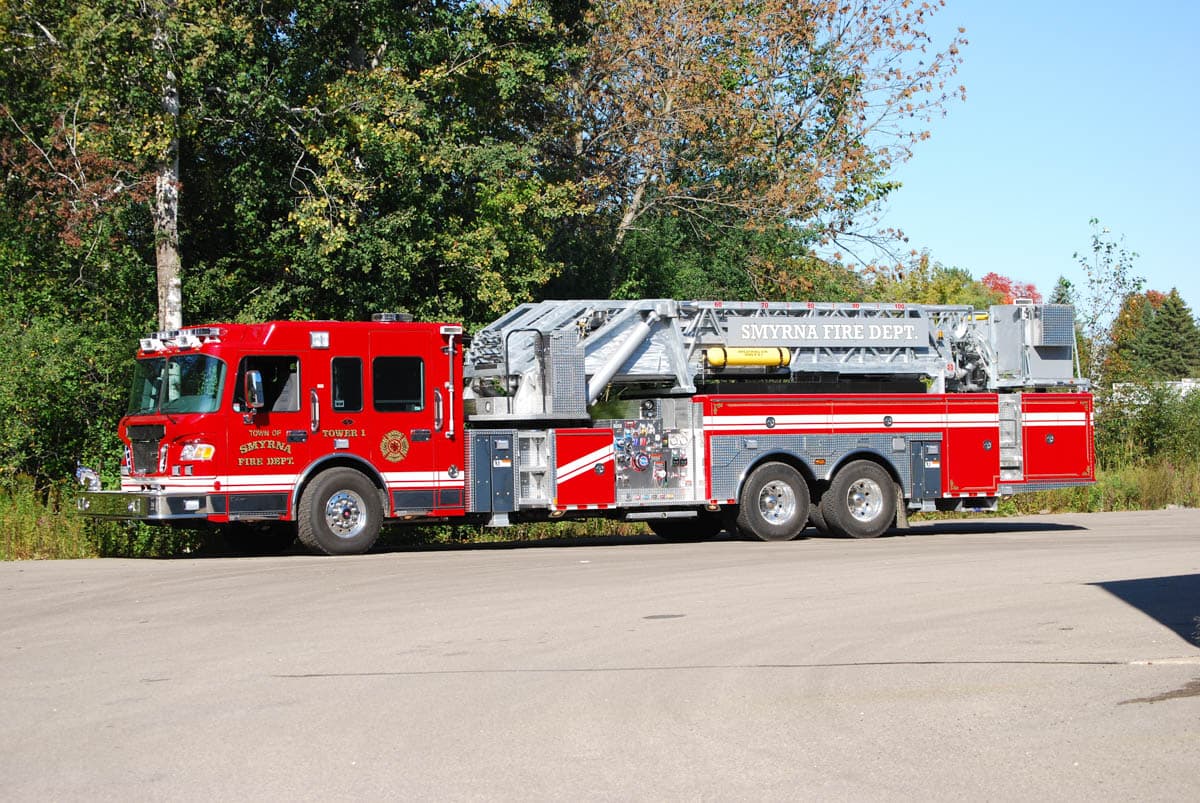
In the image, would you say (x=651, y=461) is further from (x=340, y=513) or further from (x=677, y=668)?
(x=677, y=668)

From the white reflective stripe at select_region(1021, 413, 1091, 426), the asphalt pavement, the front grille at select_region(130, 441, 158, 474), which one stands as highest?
the white reflective stripe at select_region(1021, 413, 1091, 426)

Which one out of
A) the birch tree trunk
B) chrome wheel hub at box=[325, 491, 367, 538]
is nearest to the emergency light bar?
chrome wheel hub at box=[325, 491, 367, 538]

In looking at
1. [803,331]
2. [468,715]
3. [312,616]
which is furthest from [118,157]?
[468,715]

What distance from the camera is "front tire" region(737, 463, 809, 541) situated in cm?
1966

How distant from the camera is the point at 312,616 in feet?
39.0

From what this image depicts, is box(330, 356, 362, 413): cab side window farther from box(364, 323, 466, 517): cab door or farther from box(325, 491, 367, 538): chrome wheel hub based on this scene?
box(325, 491, 367, 538): chrome wheel hub

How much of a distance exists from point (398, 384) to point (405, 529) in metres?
4.20

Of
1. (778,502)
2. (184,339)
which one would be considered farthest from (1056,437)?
(184,339)

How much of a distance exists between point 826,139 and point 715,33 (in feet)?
11.8

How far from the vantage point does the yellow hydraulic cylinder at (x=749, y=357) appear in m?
19.8

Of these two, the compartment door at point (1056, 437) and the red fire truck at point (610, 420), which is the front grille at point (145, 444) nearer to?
the red fire truck at point (610, 420)

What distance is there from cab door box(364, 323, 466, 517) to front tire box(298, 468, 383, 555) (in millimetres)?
304

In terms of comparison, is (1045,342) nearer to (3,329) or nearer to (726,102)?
(726,102)

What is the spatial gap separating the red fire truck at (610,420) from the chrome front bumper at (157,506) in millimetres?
Result: 30
